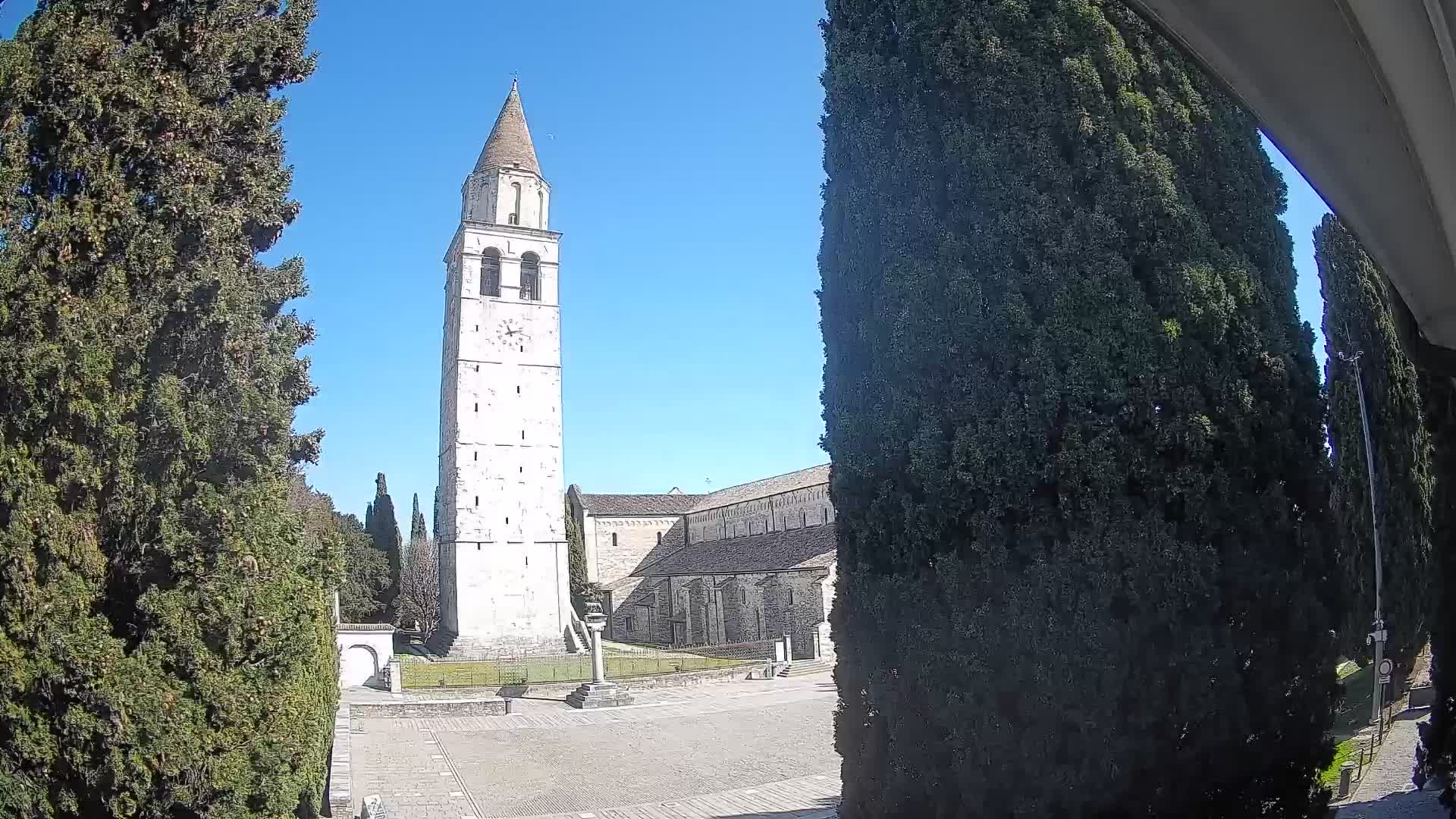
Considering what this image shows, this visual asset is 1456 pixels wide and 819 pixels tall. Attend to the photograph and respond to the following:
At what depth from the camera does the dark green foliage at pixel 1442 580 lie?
25.9ft

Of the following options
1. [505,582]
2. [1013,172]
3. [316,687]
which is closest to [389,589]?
[505,582]

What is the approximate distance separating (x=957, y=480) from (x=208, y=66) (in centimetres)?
574

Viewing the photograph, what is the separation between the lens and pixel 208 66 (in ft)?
18.8

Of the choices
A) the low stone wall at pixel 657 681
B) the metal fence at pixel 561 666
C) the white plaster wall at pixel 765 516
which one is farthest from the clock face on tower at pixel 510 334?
the low stone wall at pixel 657 681

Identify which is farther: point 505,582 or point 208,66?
point 505,582

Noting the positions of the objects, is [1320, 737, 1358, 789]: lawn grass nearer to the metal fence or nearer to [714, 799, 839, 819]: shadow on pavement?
[714, 799, 839, 819]: shadow on pavement

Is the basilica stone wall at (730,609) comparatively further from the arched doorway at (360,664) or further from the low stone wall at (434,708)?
the arched doorway at (360,664)

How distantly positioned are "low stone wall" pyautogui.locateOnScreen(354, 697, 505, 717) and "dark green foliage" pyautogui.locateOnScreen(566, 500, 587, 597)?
21000 millimetres

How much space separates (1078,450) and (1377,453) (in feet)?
40.3

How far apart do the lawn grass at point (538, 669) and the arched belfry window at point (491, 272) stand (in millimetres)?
15436

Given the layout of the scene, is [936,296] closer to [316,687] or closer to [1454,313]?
[1454,313]

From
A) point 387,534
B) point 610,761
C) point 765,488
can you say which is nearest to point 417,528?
point 387,534

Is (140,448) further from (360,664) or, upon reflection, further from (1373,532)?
(360,664)

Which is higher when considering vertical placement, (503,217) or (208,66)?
(503,217)
